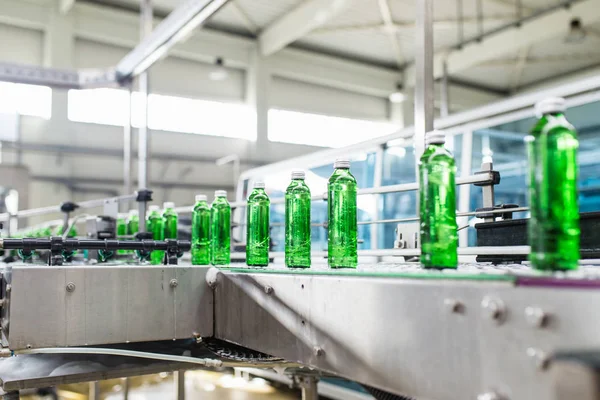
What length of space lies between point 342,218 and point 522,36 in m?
7.00

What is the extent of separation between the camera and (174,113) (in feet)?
26.1

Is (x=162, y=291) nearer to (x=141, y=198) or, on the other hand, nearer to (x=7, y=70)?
(x=141, y=198)

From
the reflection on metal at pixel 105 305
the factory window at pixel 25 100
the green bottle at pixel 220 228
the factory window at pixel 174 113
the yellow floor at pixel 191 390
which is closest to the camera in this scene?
the reflection on metal at pixel 105 305

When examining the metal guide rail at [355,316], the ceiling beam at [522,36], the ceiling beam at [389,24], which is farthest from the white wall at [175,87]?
the metal guide rail at [355,316]

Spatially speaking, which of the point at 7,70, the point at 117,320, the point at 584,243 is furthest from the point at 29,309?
the point at 7,70

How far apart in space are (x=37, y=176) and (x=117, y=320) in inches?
252

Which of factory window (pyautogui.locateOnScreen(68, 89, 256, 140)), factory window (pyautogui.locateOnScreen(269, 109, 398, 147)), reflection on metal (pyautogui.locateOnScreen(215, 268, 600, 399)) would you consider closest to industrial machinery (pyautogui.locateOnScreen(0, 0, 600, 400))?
reflection on metal (pyautogui.locateOnScreen(215, 268, 600, 399))

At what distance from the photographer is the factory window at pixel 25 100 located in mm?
6805

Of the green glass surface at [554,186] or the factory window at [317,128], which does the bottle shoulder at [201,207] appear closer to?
the green glass surface at [554,186]

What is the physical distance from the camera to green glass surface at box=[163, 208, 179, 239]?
6.56 ft

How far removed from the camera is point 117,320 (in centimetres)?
120

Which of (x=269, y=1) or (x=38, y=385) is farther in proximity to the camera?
(x=269, y=1)

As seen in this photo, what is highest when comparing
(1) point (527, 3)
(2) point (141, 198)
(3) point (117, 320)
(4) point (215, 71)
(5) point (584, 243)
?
(1) point (527, 3)

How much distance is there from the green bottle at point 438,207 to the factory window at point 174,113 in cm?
648
